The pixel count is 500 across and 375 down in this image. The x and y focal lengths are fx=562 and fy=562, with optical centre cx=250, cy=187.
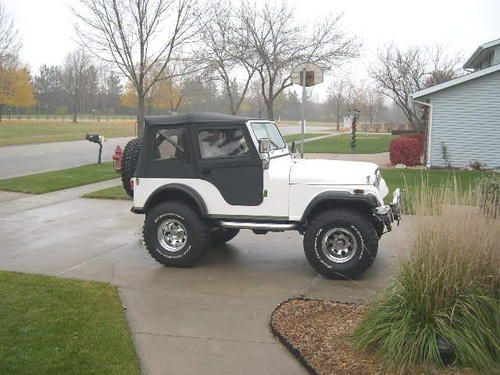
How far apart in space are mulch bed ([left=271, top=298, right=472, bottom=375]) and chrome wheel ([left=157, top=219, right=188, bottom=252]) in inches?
77.1

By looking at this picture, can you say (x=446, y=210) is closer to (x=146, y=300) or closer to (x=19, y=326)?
(x=146, y=300)

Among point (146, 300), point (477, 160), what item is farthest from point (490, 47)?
point (146, 300)

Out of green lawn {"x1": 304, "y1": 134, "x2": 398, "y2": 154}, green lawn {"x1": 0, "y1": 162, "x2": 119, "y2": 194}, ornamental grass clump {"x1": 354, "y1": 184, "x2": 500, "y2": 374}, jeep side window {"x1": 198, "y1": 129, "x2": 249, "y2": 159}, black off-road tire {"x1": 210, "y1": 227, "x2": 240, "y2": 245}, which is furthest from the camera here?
green lawn {"x1": 304, "y1": 134, "x2": 398, "y2": 154}

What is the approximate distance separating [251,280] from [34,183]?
31.3ft

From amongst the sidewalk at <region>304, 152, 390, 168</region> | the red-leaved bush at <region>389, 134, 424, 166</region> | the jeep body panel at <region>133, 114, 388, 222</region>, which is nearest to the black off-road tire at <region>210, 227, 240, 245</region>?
the jeep body panel at <region>133, 114, 388, 222</region>

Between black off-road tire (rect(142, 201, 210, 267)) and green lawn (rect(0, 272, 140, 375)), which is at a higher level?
black off-road tire (rect(142, 201, 210, 267))

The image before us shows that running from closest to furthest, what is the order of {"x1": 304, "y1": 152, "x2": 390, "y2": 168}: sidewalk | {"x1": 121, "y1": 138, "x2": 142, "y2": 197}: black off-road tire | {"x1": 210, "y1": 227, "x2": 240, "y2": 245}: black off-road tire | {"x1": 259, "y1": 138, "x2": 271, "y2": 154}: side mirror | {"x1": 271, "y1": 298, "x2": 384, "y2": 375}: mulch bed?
{"x1": 271, "y1": 298, "x2": 384, "y2": 375}: mulch bed, {"x1": 259, "y1": 138, "x2": 271, "y2": 154}: side mirror, {"x1": 121, "y1": 138, "x2": 142, "y2": 197}: black off-road tire, {"x1": 210, "y1": 227, "x2": 240, "y2": 245}: black off-road tire, {"x1": 304, "y1": 152, "x2": 390, "y2": 168}: sidewalk

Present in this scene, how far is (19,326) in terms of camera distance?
465 centimetres

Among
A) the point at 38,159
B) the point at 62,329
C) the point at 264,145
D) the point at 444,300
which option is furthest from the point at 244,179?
the point at 38,159

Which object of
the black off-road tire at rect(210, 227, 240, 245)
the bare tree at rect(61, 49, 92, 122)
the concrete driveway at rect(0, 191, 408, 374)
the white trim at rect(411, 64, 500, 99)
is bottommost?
the concrete driveway at rect(0, 191, 408, 374)

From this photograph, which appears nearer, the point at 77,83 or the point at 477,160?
the point at 477,160

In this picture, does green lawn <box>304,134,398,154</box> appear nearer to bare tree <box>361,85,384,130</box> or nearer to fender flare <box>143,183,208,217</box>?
fender flare <box>143,183,208,217</box>

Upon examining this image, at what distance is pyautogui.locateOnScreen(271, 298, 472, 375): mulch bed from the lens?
12.9ft

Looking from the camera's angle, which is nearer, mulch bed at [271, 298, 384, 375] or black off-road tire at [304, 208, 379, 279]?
mulch bed at [271, 298, 384, 375]
